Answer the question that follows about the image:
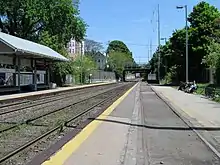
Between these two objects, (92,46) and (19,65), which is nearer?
(19,65)

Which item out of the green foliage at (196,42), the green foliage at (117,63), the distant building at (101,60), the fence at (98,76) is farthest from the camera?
the distant building at (101,60)

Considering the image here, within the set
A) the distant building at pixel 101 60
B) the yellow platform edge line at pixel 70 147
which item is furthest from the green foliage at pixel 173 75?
the distant building at pixel 101 60

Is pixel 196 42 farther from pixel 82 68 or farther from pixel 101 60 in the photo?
pixel 101 60

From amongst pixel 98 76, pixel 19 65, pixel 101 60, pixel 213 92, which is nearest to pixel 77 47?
pixel 98 76

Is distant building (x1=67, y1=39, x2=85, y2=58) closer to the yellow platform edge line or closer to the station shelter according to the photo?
the station shelter

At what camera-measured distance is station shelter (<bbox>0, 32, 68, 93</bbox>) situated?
38.9m

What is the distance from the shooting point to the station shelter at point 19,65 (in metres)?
38.9

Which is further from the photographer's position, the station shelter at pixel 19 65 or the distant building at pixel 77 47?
the distant building at pixel 77 47

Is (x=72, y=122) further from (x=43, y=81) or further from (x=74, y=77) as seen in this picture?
(x=74, y=77)

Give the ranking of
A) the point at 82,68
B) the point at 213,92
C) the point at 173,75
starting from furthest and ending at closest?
the point at 82,68 → the point at 173,75 → the point at 213,92

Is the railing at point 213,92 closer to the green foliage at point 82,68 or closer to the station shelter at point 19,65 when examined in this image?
the station shelter at point 19,65

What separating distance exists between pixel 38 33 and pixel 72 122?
54572 mm

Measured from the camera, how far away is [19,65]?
44.7 meters

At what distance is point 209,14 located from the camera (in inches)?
2756
